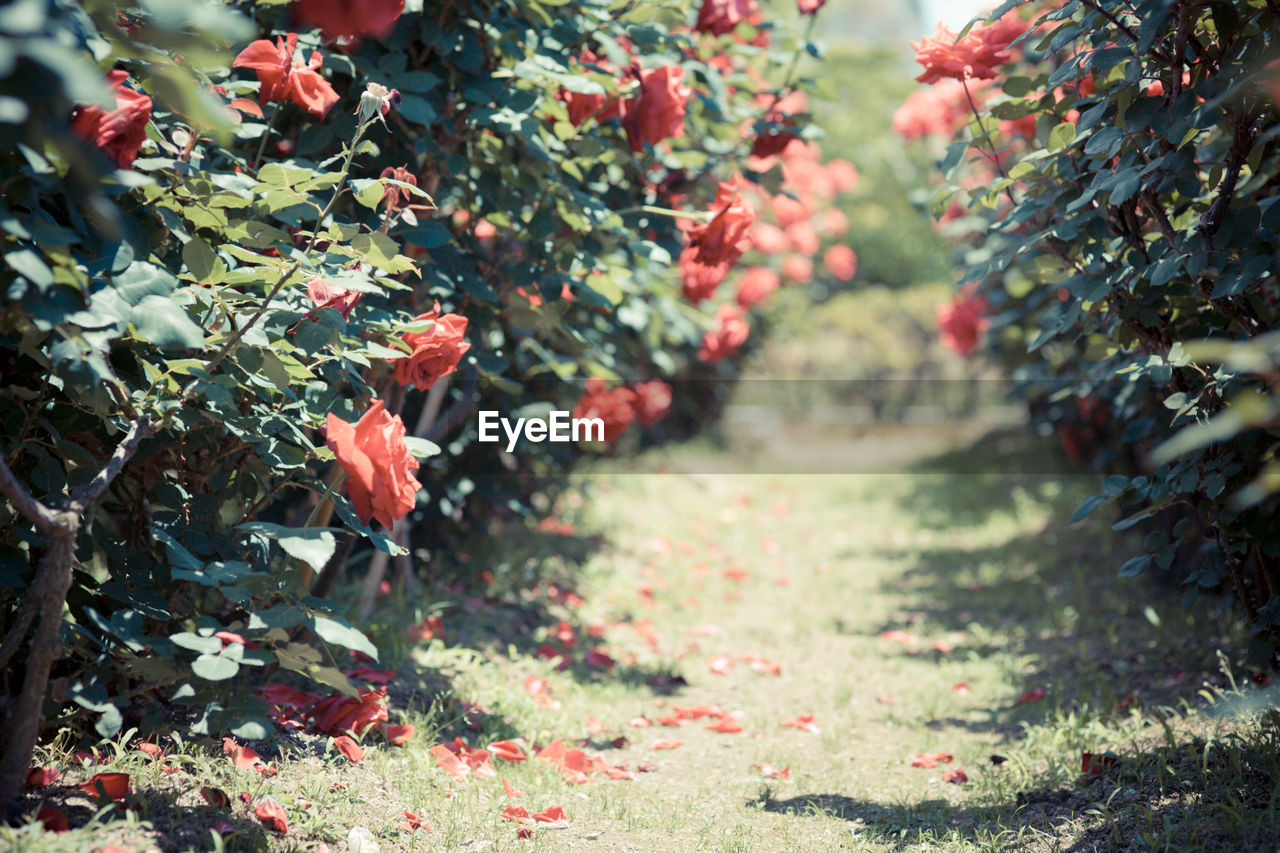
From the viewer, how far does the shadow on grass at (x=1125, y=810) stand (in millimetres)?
1869

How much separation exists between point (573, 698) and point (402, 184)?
72.0 inches

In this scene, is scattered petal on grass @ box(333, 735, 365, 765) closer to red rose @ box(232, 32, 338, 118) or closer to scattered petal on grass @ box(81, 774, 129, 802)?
scattered petal on grass @ box(81, 774, 129, 802)

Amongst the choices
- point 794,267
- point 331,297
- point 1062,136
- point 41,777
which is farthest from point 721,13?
point 794,267

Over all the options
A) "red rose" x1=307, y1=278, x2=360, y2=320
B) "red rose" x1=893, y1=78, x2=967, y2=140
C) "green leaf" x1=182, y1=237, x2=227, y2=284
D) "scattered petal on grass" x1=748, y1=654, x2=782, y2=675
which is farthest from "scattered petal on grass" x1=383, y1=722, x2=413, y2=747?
"red rose" x1=893, y1=78, x2=967, y2=140

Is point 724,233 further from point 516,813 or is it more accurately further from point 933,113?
point 933,113

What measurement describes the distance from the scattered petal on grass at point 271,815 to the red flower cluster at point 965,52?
2.00 meters

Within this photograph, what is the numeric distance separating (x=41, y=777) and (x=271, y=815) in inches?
15.2

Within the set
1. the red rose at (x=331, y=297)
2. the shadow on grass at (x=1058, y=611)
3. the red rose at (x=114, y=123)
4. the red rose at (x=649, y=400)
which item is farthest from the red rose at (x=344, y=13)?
the red rose at (x=649, y=400)

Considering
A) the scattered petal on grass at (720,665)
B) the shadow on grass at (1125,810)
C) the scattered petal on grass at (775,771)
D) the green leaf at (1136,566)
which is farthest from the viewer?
the scattered petal on grass at (720,665)

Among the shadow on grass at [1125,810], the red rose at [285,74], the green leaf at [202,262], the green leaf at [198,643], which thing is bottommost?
the shadow on grass at [1125,810]

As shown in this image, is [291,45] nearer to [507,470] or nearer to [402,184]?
[402,184]

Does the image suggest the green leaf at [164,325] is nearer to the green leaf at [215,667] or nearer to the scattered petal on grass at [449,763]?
the green leaf at [215,667]

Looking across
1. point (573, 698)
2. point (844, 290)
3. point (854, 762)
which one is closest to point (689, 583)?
point (573, 698)

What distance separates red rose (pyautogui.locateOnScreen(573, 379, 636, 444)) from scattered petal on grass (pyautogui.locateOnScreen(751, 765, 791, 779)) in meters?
1.80
